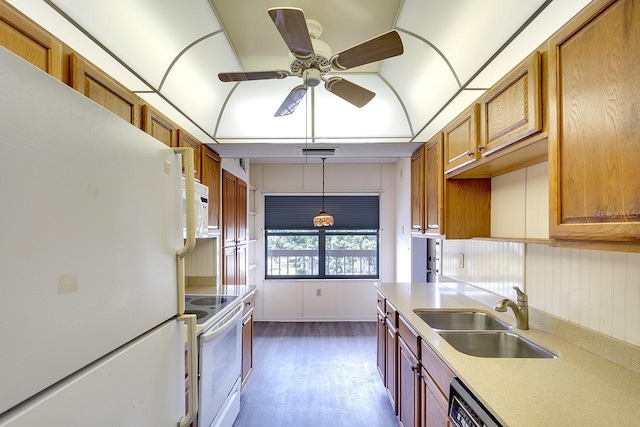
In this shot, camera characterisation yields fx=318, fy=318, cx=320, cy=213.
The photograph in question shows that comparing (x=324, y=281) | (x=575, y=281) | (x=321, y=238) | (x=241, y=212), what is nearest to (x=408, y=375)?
(x=575, y=281)

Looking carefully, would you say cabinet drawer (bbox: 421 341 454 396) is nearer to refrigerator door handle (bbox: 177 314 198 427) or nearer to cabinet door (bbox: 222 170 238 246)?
refrigerator door handle (bbox: 177 314 198 427)

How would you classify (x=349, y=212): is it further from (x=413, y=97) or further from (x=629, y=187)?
(x=629, y=187)

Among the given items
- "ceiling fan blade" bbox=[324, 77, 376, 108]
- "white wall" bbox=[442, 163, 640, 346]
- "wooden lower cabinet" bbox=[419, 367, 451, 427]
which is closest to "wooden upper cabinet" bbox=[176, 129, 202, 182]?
"ceiling fan blade" bbox=[324, 77, 376, 108]

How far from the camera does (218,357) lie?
1977mm

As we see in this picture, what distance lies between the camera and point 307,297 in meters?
5.04

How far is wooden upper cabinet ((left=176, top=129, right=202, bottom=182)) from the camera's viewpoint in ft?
7.62

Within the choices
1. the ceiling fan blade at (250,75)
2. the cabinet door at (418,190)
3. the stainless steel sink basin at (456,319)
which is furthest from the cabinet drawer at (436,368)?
the ceiling fan blade at (250,75)

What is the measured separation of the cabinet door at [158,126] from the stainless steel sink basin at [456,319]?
199 cm

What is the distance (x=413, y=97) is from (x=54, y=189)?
235 cm

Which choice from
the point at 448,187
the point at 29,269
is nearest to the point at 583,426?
the point at 29,269

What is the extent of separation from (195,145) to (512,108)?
221 centimetres

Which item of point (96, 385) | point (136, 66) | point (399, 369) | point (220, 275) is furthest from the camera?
point (220, 275)

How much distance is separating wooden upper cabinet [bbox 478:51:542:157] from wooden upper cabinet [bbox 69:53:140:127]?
190cm

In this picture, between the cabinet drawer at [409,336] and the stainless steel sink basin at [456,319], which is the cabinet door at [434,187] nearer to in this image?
the stainless steel sink basin at [456,319]
